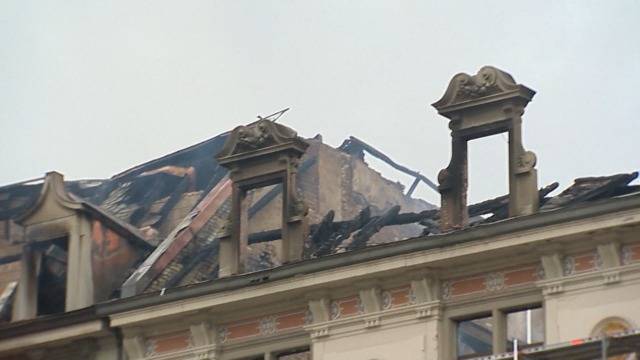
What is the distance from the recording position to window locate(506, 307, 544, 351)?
48.5 m

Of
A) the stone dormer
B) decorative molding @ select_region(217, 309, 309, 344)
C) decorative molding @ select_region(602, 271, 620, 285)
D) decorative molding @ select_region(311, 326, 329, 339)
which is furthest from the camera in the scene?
the stone dormer

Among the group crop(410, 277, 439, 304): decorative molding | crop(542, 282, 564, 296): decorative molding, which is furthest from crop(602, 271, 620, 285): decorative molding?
crop(410, 277, 439, 304): decorative molding

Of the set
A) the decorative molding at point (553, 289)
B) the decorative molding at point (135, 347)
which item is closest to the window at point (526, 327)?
the decorative molding at point (553, 289)

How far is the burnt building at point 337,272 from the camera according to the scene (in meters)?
48.1

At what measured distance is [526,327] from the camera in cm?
4884

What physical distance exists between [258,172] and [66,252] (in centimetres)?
553

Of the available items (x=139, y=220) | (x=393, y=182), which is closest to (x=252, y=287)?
(x=139, y=220)

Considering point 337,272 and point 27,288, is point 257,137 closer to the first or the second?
point 337,272

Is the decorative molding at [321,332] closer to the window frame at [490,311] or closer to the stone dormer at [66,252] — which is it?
the window frame at [490,311]

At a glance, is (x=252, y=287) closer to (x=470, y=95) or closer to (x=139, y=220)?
(x=470, y=95)

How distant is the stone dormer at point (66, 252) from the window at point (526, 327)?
Result: 1051 centimetres

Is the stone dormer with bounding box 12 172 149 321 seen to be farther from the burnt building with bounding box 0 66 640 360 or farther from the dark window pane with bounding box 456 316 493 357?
the dark window pane with bounding box 456 316 493 357

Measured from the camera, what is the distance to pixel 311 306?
168ft

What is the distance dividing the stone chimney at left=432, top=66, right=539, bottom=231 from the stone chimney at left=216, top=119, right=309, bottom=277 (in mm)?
3543
